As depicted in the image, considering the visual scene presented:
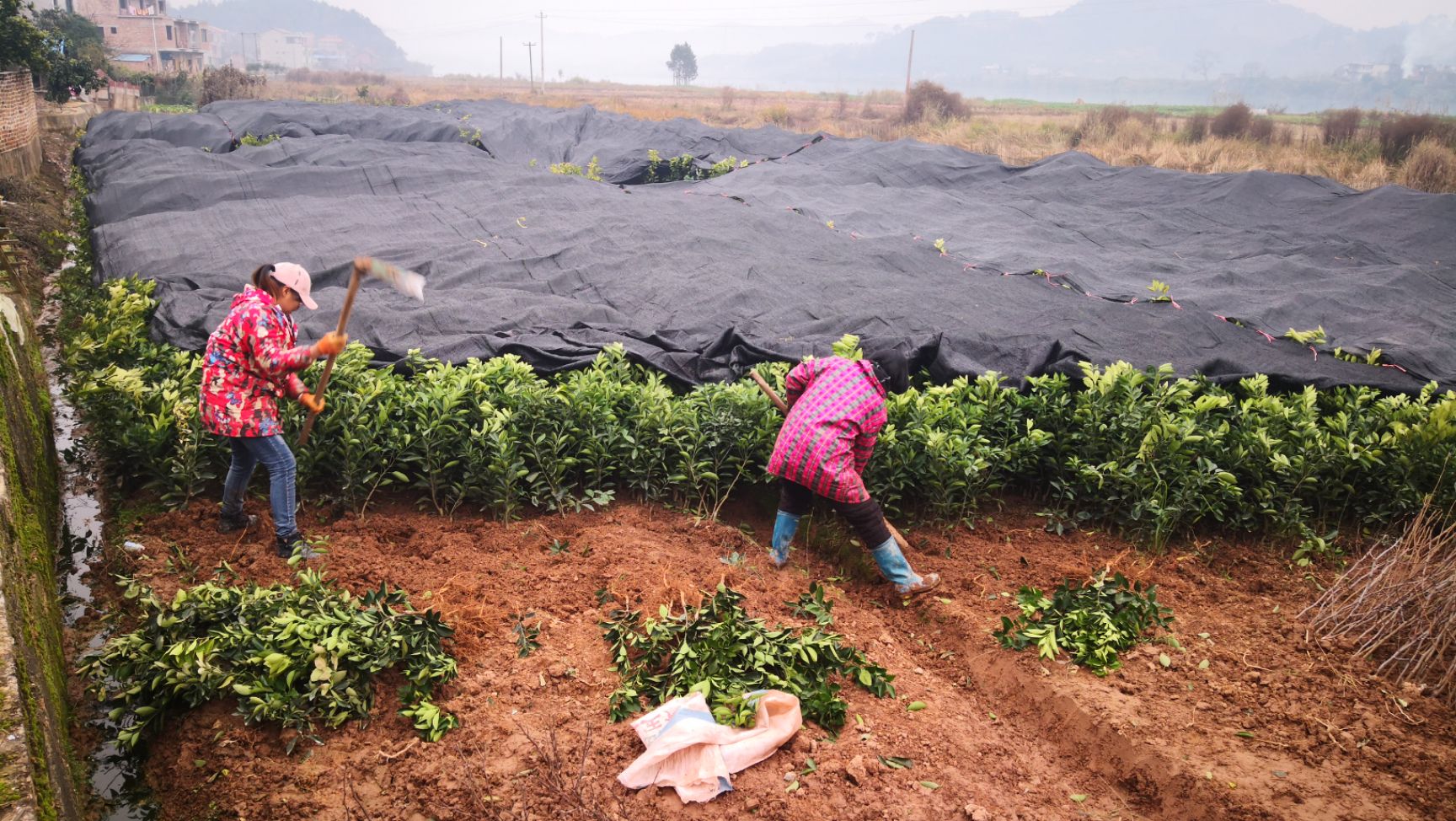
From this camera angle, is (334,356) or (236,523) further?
(236,523)

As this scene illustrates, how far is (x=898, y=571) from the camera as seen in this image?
445cm

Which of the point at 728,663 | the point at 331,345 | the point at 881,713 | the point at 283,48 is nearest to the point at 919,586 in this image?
the point at 881,713

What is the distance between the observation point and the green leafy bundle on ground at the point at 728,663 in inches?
132

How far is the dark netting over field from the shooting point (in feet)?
21.6

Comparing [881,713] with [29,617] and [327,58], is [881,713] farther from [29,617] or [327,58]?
[327,58]

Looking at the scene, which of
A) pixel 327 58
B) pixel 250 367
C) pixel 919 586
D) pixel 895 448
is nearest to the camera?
pixel 250 367

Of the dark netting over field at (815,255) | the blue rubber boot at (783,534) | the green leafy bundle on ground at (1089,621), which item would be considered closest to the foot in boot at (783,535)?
the blue rubber boot at (783,534)

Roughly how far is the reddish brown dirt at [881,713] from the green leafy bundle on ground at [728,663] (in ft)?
0.32

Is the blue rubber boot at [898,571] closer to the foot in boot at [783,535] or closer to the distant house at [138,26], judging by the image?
the foot in boot at [783,535]

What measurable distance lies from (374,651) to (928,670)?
2.32 meters

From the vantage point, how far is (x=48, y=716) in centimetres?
287

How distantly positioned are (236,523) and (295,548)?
0.58 meters

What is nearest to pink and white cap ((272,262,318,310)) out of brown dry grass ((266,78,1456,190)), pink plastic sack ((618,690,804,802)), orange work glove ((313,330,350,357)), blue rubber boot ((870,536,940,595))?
orange work glove ((313,330,350,357))

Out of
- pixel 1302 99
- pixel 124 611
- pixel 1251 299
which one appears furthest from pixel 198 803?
pixel 1302 99
